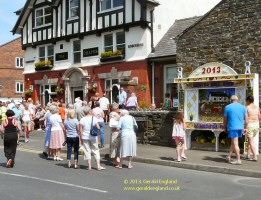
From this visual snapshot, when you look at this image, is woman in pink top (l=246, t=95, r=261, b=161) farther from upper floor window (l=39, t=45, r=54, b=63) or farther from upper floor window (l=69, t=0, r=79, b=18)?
upper floor window (l=39, t=45, r=54, b=63)

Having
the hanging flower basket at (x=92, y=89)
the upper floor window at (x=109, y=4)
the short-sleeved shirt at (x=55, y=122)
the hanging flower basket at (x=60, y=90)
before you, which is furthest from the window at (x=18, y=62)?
the short-sleeved shirt at (x=55, y=122)

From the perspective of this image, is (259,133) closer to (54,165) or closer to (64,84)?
(54,165)

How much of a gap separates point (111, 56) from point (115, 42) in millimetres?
988

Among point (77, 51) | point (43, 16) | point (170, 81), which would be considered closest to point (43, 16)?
point (43, 16)

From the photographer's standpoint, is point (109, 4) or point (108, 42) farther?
point (108, 42)

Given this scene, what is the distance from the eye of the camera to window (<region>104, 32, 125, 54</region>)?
2345cm

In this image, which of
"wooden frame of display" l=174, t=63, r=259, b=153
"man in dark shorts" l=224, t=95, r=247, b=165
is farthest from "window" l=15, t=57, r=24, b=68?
"man in dark shorts" l=224, t=95, r=247, b=165

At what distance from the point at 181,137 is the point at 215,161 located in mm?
1236

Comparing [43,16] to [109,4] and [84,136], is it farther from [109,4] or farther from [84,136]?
[84,136]

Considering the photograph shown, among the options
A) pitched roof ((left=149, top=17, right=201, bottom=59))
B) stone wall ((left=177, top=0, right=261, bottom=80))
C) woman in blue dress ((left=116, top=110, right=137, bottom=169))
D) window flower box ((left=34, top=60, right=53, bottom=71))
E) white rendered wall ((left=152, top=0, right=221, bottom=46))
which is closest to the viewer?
woman in blue dress ((left=116, top=110, right=137, bottom=169))

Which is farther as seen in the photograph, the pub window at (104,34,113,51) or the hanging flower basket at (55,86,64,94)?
the hanging flower basket at (55,86,64,94)

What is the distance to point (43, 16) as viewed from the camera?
28.2 metres

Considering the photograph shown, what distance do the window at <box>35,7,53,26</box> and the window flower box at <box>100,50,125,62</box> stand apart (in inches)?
252

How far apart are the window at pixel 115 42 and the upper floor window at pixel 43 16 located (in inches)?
235
